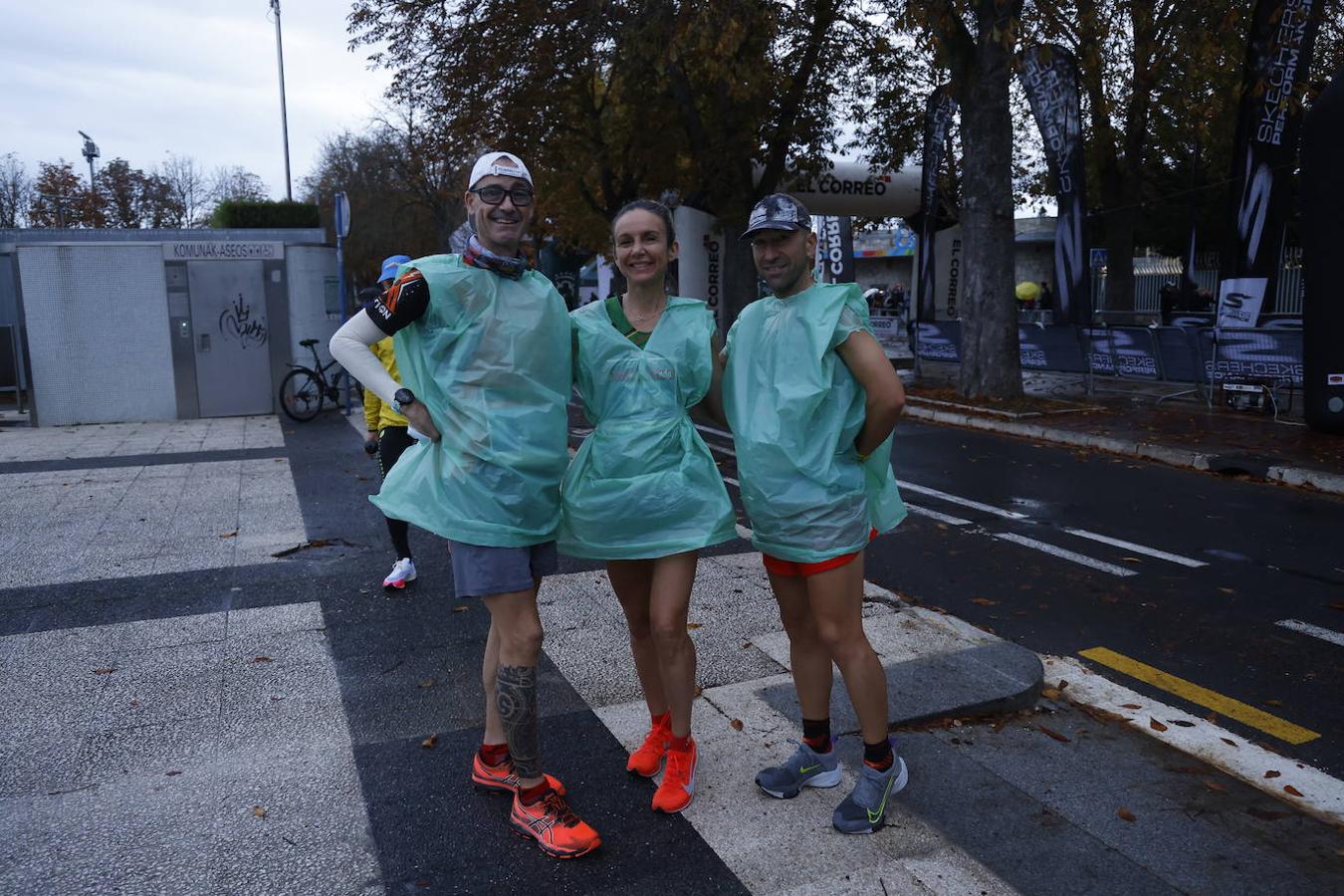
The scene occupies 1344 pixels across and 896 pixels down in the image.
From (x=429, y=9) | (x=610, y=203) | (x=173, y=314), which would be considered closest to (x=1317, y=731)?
(x=173, y=314)

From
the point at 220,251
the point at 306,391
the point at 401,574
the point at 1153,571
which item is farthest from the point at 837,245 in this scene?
the point at 401,574

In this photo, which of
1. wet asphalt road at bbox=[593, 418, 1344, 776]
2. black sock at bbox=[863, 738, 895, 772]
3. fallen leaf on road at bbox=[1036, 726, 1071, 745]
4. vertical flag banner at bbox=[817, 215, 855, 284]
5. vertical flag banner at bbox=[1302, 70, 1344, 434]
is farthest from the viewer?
vertical flag banner at bbox=[817, 215, 855, 284]

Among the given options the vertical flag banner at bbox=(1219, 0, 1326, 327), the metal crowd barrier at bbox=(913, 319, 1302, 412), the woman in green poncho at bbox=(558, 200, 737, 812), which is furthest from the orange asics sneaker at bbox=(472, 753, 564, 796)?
the vertical flag banner at bbox=(1219, 0, 1326, 327)

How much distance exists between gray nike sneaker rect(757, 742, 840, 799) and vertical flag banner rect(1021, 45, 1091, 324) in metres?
14.6

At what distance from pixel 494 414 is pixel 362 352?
0.44 m

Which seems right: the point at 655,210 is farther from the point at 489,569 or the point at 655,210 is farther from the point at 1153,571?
the point at 1153,571

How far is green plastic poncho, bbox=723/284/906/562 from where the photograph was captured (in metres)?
A: 2.99

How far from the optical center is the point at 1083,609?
5.63m

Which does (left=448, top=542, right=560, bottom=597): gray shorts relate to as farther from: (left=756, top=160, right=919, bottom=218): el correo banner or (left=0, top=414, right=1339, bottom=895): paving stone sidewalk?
(left=756, top=160, right=919, bottom=218): el correo banner

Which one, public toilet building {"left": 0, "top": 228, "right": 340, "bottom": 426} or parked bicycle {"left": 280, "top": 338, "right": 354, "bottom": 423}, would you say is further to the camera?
parked bicycle {"left": 280, "top": 338, "right": 354, "bottom": 423}

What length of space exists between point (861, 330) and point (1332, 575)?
4910 millimetres

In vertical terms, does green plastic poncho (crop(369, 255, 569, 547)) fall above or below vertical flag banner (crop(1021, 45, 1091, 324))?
below

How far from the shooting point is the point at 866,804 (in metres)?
3.12

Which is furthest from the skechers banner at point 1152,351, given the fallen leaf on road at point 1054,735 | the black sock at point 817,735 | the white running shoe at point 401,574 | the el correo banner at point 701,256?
the black sock at point 817,735
